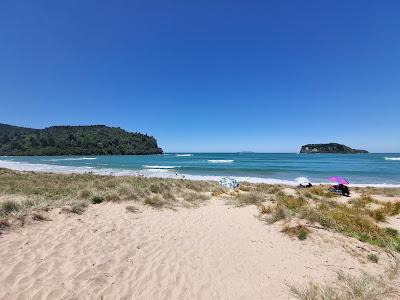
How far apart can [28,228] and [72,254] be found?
243cm

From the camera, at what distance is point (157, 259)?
22.4 feet

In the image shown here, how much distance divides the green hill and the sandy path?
154m

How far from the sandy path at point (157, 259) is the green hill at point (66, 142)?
15384 cm

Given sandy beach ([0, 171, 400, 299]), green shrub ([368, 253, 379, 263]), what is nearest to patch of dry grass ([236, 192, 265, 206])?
sandy beach ([0, 171, 400, 299])

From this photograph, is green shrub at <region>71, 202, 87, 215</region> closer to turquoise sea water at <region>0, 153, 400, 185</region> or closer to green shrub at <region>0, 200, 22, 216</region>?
green shrub at <region>0, 200, 22, 216</region>

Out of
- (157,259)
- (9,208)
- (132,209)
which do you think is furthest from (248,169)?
(157,259)

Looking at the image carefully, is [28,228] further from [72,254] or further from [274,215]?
[274,215]

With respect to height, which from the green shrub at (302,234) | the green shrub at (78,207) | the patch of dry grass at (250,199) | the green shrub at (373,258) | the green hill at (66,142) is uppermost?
the green hill at (66,142)

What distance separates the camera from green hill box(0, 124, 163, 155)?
152 metres

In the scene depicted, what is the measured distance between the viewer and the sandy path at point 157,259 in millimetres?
5363

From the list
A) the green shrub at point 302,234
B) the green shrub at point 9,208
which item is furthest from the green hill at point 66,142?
the green shrub at point 302,234

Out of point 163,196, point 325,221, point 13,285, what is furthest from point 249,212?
point 13,285

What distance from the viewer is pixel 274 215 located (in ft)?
34.1

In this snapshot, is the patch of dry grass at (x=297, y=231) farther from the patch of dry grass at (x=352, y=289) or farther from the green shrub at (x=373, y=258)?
the patch of dry grass at (x=352, y=289)
